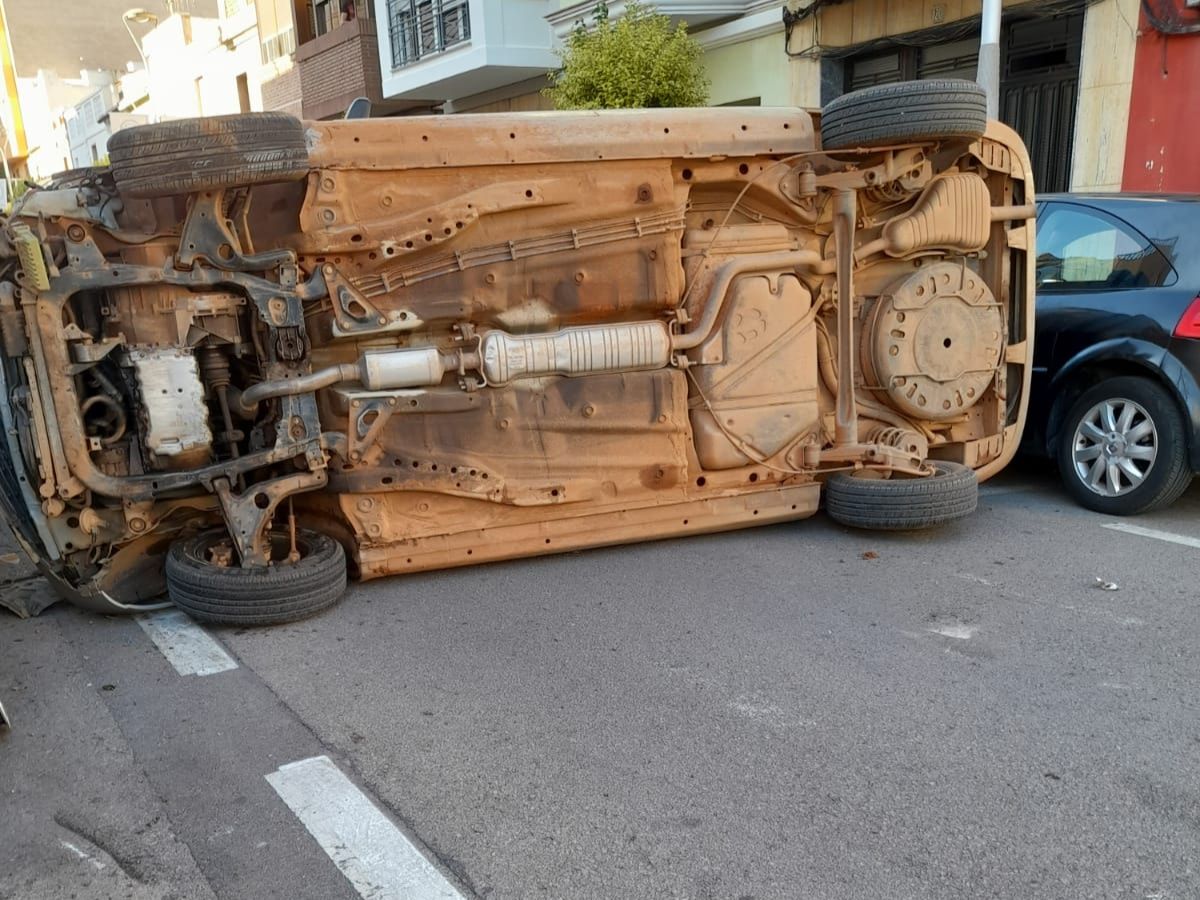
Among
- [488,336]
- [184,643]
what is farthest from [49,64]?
[184,643]

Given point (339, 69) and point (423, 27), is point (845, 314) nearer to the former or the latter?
point (423, 27)

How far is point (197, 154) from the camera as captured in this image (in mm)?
3736

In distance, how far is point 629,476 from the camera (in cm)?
466

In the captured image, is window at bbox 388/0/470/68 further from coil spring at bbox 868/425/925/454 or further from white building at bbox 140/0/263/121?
coil spring at bbox 868/425/925/454

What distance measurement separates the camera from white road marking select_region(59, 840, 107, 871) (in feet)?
8.00

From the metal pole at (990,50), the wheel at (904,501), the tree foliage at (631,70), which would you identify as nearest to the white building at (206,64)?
the tree foliage at (631,70)

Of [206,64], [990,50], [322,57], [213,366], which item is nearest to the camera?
[213,366]

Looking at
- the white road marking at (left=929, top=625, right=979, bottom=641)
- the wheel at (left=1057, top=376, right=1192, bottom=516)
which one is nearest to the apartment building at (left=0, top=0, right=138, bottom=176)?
the wheel at (left=1057, top=376, right=1192, bottom=516)

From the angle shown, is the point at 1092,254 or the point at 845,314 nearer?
the point at 845,314

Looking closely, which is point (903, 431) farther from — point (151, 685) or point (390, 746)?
point (151, 685)

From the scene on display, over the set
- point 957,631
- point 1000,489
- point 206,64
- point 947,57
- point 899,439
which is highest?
point 206,64

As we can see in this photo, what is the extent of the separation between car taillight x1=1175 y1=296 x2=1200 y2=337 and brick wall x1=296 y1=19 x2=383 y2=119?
17741 mm

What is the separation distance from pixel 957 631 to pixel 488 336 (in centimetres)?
238

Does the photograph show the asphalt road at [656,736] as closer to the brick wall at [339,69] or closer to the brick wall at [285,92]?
the brick wall at [339,69]
